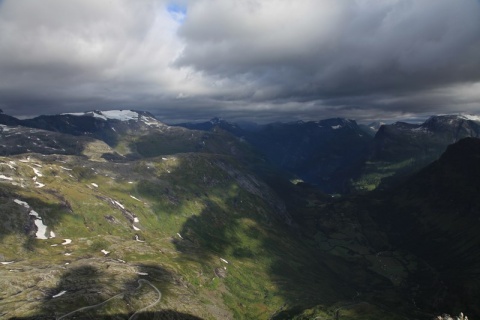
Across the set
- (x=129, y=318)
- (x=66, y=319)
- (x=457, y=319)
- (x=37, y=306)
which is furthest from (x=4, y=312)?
(x=457, y=319)

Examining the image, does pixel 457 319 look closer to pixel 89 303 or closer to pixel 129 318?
pixel 129 318

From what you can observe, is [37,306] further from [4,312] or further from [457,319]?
[457,319]

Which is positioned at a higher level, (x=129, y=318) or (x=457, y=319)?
(x=457, y=319)

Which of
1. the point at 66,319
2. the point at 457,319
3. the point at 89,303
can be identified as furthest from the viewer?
the point at 89,303

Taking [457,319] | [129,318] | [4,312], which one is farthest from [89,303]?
[457,319]

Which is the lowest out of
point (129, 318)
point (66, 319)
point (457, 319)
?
point (129, 318)

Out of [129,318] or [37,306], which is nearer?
[37,306]

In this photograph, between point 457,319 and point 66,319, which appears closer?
point 457,319

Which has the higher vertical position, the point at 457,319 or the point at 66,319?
the point at 457,319

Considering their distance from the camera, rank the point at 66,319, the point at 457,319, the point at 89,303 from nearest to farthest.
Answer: the point at 457,319 < the point at 66,319 < the point at 89,303
